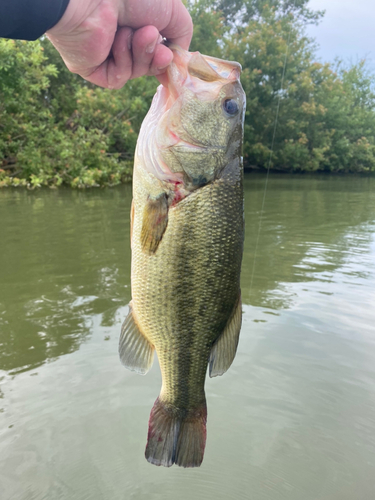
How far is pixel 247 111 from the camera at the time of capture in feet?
91.9

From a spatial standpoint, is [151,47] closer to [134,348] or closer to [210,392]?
[134,348]

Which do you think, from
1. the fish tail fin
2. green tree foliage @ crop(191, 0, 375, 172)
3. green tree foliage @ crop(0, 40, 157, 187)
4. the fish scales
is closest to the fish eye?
the fish scales

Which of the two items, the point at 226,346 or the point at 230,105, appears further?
the point at 226,346

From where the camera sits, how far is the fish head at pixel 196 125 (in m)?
1.64

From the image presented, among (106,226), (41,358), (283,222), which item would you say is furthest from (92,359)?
(283,222)

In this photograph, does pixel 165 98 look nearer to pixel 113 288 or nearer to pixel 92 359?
pixel 92 359

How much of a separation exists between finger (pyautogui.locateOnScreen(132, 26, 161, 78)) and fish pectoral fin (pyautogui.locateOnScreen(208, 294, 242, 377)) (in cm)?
102

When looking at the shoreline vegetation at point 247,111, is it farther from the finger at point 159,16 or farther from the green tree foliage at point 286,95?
the finger at point 159,16

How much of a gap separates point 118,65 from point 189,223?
68 cm

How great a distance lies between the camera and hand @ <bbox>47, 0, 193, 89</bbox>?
1.39 m

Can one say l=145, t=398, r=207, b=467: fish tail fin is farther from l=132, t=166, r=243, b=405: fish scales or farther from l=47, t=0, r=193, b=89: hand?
l=47, t=0, r=193, b=89: hand

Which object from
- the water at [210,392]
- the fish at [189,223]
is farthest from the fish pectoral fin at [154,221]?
the water at [210,392]

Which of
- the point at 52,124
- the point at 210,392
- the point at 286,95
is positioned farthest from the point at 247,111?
the point at 210,392

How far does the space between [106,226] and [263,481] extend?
21.5 ft
